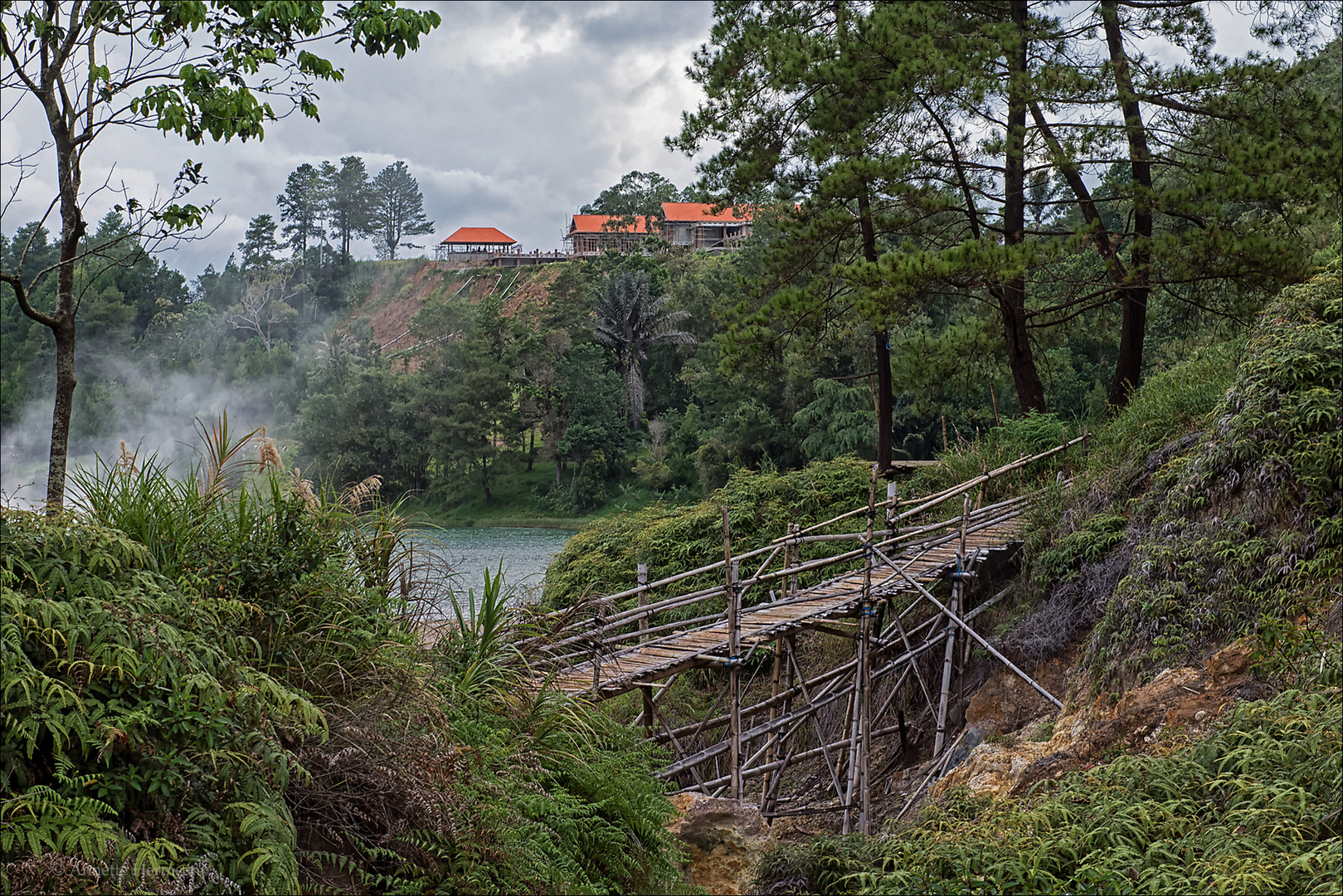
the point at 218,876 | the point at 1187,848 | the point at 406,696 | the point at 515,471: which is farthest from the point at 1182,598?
the point at 515,471

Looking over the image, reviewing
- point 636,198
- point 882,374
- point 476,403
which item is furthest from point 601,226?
point 882,374

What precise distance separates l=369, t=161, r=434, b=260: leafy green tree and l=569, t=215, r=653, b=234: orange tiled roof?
52.7ft

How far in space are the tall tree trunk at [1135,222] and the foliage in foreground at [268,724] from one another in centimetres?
997

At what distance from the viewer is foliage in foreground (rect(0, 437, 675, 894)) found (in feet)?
8.86

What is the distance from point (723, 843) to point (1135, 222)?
11.3 m

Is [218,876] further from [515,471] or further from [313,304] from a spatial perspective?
[313,304]

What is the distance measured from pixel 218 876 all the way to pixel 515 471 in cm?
4114

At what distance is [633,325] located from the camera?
45.4 meters

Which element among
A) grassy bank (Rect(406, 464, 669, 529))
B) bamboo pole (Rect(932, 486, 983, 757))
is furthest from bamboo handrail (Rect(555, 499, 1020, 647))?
grassy bank (Rect(406, 464, 669, 529))

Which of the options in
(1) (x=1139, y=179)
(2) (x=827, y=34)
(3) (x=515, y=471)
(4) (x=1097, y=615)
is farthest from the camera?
(3) (x=515, y=471)

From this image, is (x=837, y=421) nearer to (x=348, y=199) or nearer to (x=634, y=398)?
(x=634, y=398)

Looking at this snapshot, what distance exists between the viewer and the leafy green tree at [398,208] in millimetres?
82938

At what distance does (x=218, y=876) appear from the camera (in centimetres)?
272

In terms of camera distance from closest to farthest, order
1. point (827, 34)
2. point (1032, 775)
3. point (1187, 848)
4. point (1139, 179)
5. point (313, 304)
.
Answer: point (1187, 848) < point (1032, 775) < point (1139, 179) < point (827, 34) < point (313, 304)
